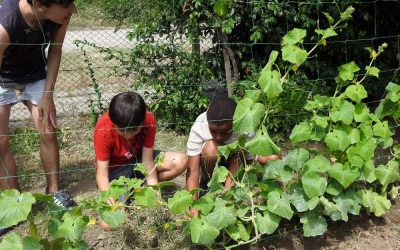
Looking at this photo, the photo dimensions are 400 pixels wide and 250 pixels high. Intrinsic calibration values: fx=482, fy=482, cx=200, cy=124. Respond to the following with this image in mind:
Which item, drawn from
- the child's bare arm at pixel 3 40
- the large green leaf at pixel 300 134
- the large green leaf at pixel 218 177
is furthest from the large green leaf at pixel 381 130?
the child's bare arm at pixel 3 40

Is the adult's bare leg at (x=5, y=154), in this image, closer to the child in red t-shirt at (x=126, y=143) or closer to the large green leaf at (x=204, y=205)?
the child in red t-shirt at (x=126, y=143)

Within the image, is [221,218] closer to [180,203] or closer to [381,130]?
[180,203]

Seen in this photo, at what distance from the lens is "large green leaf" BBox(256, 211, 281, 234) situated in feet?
7.02

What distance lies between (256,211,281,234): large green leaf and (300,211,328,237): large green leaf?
0.68 ft

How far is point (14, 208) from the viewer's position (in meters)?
1.71

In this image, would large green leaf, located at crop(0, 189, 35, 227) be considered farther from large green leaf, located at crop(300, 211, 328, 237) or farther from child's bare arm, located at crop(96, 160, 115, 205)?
large green leaf, located at crop(300, 211, 328, 237)

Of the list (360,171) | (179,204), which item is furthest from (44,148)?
(360,171)

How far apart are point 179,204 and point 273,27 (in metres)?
1.84

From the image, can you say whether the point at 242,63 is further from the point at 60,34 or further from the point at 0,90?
the point at 0,90

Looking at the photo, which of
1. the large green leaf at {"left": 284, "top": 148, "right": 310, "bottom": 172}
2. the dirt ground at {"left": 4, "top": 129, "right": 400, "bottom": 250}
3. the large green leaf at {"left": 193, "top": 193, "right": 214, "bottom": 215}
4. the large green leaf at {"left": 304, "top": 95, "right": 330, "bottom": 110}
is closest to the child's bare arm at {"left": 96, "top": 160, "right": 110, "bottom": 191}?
the dirt ground at {"left": 4, "top": 129, "right": 400, "bottom": 250}

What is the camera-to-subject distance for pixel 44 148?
268cm

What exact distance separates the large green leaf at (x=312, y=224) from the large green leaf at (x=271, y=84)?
66 centimetres

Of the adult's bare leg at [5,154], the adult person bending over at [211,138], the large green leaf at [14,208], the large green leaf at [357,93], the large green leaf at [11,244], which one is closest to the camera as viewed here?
the large green leaf at [14,208]

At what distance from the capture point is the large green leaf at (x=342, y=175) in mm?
2205
